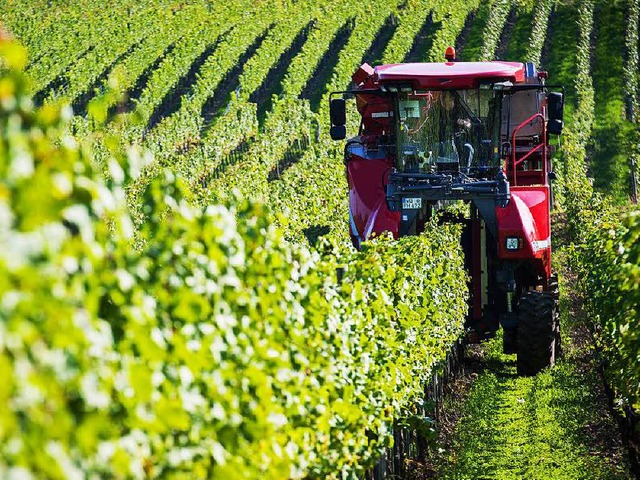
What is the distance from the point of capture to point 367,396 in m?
7.00

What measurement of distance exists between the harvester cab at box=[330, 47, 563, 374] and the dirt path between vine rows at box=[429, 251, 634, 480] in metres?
0.45

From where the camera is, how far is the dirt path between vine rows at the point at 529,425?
30.2 ft

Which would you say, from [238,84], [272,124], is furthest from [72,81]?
[272,124]

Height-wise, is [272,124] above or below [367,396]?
below

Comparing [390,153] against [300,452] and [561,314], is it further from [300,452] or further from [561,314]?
[300,452]

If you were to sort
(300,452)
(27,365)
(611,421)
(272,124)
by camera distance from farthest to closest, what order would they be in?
(272,124), (611,421), (300,452), (27,365)

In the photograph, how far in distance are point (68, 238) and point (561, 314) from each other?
14062 mm

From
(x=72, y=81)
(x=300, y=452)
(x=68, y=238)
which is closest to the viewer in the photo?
(x=68, y=238)

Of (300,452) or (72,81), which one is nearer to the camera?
(300,452)

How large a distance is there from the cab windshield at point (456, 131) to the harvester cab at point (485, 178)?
0.01m

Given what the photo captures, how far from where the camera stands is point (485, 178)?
12.7 metres

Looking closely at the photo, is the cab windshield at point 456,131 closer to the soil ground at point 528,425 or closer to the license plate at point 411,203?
the license plate at point 411,203

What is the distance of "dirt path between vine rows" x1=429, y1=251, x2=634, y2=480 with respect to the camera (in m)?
9.22

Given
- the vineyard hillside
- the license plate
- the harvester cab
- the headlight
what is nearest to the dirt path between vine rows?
the vineyard hillside
